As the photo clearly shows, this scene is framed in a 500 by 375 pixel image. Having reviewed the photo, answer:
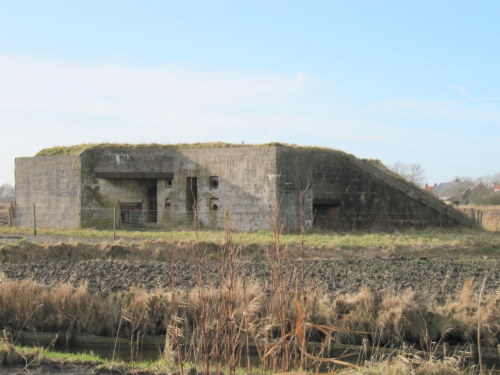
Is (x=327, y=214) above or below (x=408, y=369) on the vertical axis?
above

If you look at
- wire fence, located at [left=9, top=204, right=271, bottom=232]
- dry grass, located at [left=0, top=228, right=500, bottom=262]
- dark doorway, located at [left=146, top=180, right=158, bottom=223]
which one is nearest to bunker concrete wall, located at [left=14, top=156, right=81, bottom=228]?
wire fence, located at [left=9, top=204, right=271, bottom=232]

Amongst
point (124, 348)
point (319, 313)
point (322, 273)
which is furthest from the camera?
point (322, 273)

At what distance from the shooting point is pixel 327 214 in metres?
21.4

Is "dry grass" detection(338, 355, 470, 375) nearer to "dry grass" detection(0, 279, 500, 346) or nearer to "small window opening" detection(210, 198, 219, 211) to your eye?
"dry grass" detection(0, 279, 500, 346)

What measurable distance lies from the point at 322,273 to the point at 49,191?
41.7 ft

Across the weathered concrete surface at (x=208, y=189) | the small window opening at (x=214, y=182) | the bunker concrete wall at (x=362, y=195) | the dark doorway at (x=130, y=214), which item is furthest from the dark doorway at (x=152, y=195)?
the bunker concrete wall at (x=362, y=195)

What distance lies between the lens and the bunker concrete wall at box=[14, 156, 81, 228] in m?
21.0

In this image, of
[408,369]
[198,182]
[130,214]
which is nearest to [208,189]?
[198,182]

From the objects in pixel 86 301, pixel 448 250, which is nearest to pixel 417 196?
pixel 448 250

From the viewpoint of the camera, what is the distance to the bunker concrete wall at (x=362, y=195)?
20.3 m

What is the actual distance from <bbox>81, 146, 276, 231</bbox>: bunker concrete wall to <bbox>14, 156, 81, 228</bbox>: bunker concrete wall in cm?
51

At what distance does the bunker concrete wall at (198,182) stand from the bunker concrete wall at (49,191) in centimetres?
51

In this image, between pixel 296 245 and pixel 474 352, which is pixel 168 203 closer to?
pixel 296 245

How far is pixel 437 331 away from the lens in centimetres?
862
